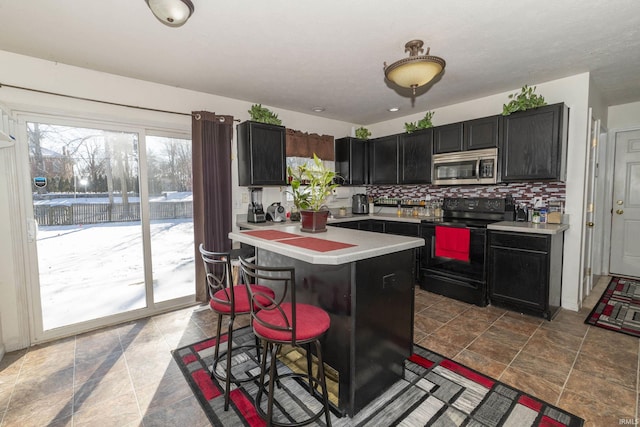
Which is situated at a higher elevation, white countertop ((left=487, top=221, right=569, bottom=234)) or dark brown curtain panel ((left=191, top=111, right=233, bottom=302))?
dark brown curtain panel ((left=191, top=111, right=233, bottom=302))

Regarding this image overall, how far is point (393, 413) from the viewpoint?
5.75 feet

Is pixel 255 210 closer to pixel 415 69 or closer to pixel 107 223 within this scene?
pixel 107 223

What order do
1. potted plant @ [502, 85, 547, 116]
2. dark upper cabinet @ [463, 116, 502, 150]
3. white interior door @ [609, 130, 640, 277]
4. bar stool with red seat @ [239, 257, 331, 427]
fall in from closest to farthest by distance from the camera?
bar stool with red seat @ [239, 257, 331, 427] < potted plant @ [502, 85, 547, 116] < dark upper cabinet @ [463, 116, 502, 150] < white interior door @ [609, 130, 640, 277]

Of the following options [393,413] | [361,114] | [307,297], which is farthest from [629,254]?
[307,297]

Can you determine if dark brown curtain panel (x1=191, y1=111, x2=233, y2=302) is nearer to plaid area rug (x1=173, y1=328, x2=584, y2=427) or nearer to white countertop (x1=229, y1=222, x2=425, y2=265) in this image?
white countertop (x1=229, y1=222, x2=425, y2=265)

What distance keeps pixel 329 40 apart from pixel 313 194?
1269mm

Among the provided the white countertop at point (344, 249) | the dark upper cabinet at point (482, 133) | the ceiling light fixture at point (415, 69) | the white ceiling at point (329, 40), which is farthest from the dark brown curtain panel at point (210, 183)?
the dark upper cabinet at point (482, 133)

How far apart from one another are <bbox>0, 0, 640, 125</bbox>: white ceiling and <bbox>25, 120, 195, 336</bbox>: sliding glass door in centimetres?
76

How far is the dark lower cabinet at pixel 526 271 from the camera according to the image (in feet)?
9.57

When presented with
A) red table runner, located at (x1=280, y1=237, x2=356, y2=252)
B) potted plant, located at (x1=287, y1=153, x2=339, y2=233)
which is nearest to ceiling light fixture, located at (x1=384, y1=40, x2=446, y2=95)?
potted plant, located at (x1=287, y1=153, x2=339, y2=233)

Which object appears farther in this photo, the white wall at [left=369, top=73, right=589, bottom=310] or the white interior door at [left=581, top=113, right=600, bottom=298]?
the white interior door at [left=581, top=113, right=600, bottom=298]

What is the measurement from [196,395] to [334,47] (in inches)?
112

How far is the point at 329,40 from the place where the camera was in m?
2.34

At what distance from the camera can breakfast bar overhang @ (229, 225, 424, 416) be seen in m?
1.69
